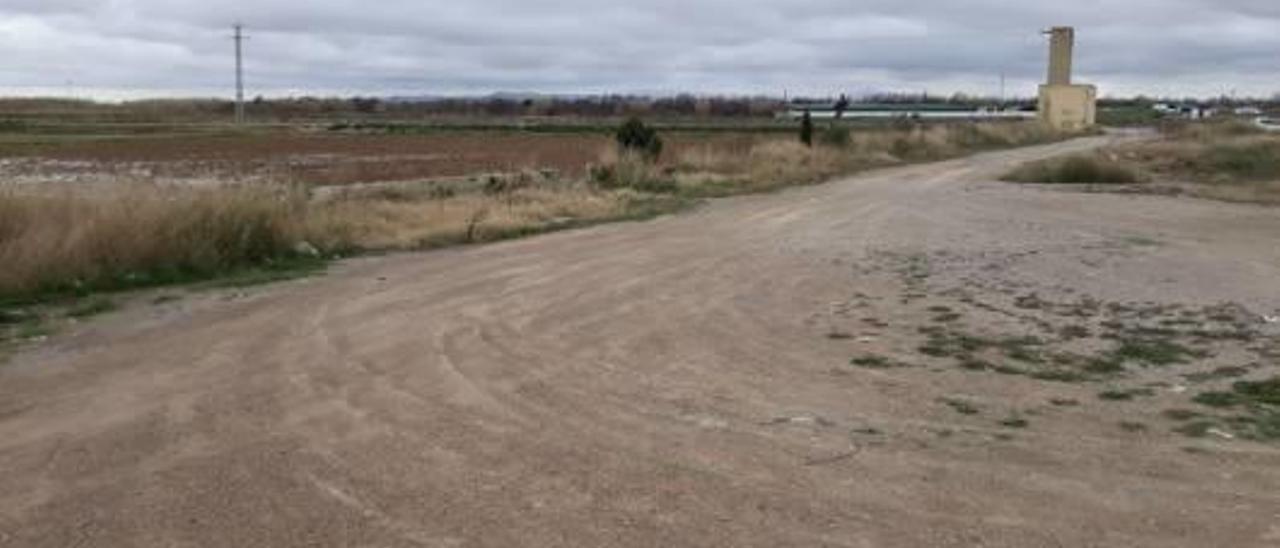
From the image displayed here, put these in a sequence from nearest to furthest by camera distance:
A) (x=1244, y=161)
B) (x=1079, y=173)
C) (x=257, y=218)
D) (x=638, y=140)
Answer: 1. (x=257, y=218)
2. (x=638, y=140)
3. (x=1079, y=173)
4. (x=1244, y=161)

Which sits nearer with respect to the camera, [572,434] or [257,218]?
[572,434]

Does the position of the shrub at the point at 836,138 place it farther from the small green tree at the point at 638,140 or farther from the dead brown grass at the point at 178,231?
the dead brown grass at the point at 178,231

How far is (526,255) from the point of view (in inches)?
770

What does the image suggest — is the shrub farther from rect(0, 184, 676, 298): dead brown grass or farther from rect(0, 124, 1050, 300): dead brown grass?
rect(0, 184, 676, 298): dead brown grass

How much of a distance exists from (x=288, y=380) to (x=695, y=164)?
32.4m

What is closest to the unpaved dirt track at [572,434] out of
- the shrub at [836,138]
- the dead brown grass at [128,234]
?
the dead brown grass at [128,234]

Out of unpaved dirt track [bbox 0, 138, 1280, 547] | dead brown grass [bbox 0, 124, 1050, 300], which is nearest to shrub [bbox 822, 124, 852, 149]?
dead brown grass [bbox 0, 124, 1050, 300]

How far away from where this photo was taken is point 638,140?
41031 millimetres

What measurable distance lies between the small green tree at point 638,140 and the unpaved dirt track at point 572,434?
23.8 m

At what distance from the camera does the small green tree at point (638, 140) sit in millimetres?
39938

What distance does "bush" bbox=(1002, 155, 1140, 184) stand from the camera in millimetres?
43656

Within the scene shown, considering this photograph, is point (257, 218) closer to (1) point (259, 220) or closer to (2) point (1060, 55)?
(1) point (259, 220)

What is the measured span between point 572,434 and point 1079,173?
38.2 metres

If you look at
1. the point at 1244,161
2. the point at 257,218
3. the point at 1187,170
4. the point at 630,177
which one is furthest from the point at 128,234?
the point at 1244,161
